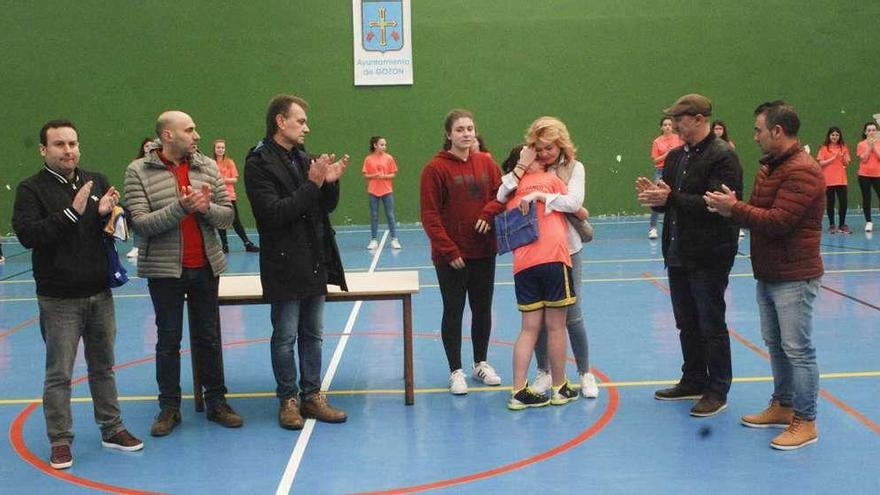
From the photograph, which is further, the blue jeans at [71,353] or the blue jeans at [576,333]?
the blue jeans at [576,333]

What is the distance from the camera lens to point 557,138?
16.2 feet

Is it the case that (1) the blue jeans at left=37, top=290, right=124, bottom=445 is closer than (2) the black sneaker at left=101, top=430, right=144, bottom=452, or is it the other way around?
(1) the blue jeans at left=37, top=290, right=124, bottom=445

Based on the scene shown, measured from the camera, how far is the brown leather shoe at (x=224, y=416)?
4.89m

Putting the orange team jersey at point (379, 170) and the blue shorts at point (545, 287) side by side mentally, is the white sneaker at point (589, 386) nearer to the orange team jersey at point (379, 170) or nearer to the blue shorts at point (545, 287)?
the blue shorts at point (545, 287)

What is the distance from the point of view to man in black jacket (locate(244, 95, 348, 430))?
15.4 feet

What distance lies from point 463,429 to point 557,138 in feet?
5.95

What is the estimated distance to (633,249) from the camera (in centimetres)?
1205

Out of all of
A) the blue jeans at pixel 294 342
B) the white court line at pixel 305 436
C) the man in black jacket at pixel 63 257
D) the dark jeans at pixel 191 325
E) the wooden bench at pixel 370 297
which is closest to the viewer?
the white court line at pixel 305 436

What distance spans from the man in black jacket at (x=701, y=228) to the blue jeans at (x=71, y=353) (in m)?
3.07

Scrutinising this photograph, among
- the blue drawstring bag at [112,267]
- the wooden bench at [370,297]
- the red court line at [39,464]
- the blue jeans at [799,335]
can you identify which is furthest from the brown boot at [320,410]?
the blue jeans at [799,335]

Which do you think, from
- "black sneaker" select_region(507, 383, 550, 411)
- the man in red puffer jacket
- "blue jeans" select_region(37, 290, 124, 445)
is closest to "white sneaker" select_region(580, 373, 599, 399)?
"black sneaker" select_region(507, 383, 550, 411)

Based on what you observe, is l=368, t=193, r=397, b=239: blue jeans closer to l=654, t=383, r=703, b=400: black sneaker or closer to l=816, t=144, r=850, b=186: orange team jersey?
l=816, t=144, r=850, b=186: orange team jersey

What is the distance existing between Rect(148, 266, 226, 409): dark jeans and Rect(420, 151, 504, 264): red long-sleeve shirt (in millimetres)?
1425

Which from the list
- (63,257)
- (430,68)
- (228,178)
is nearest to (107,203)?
(63,257)
